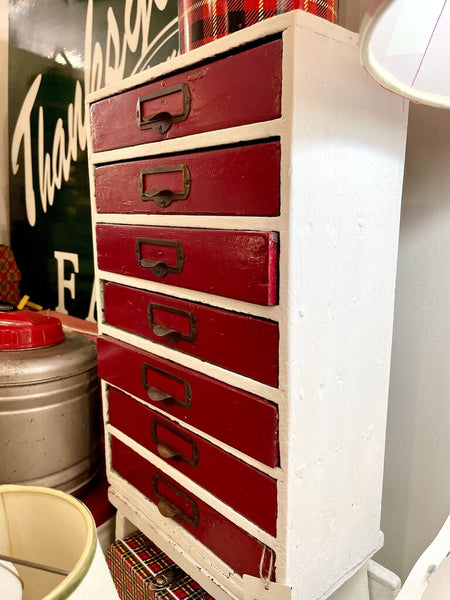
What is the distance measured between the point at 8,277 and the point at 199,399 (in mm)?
1737

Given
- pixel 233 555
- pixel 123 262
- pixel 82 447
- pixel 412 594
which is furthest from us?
pixel 82 447

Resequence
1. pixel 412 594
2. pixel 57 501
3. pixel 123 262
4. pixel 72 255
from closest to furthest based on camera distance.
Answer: pixel 57 501 < pixel 412 594 < pixel 123 262 < pixel 72 255

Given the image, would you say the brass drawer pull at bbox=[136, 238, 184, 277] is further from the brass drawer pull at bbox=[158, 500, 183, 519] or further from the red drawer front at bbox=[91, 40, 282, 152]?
the brass drawer pull at bbox=[158, 500, 183, 519]

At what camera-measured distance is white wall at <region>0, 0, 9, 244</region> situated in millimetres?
2289

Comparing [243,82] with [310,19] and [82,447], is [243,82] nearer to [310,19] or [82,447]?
[310,19]

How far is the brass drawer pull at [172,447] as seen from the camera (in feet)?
3.25

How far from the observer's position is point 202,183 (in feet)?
2.82

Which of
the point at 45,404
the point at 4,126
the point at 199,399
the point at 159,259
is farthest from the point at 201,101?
the point at 4,126

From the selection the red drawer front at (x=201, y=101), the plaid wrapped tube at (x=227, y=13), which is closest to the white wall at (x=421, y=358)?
the plaid wrapped tube at (x=227, y=13)

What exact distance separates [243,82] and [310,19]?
5.1 inches

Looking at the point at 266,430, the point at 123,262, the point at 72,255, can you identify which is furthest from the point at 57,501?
the point at 72,255

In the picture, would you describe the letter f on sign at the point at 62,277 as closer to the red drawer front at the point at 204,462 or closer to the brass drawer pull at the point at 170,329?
the red drawer front at the point at 204,462

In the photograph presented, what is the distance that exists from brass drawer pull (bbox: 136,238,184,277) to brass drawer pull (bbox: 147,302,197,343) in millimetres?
74

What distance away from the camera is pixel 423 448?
1153 millimetres
